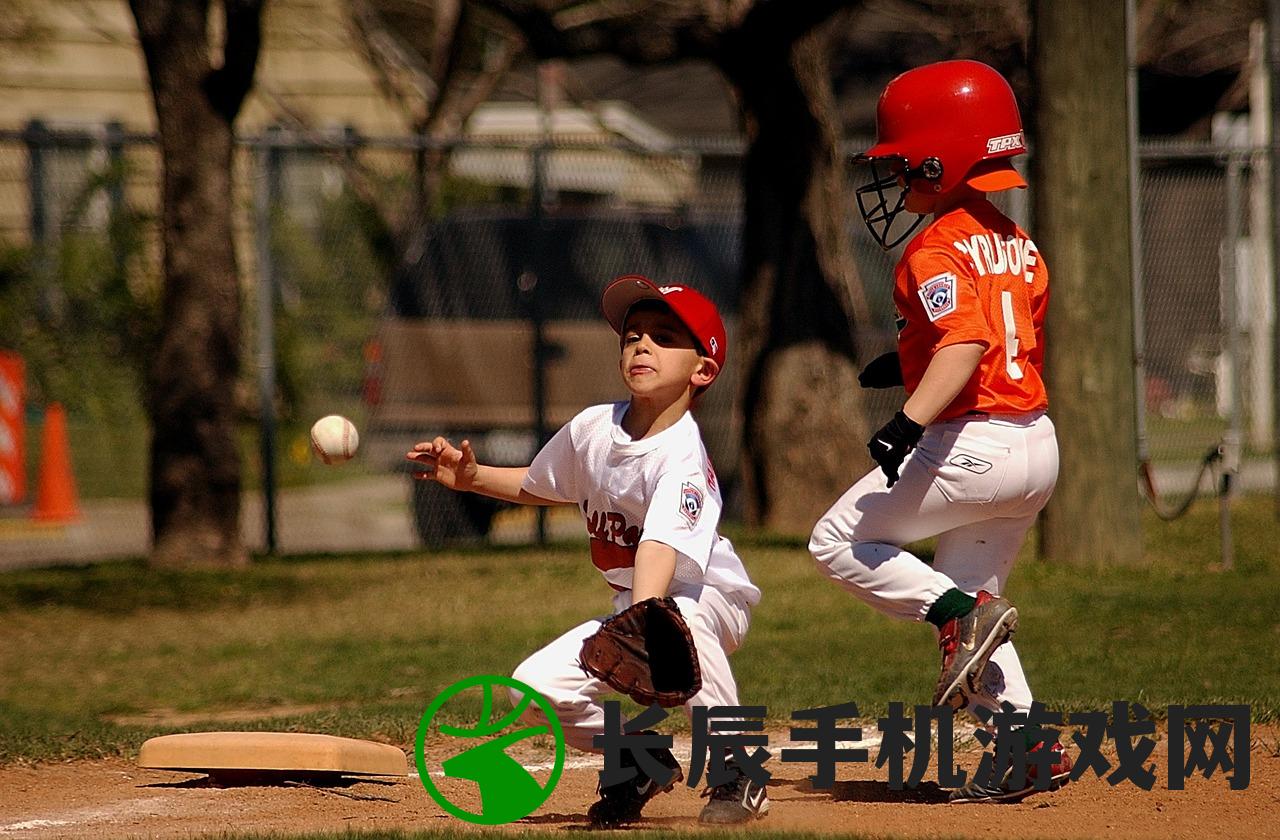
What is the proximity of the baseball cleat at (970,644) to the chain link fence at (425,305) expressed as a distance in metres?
7.18

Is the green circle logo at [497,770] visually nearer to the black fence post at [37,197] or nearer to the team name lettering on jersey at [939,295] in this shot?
the team name lettering on jersey at [939,295]

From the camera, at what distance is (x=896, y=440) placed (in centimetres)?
441

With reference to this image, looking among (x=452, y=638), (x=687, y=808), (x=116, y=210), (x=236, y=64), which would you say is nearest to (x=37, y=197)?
(x=116, y=210)

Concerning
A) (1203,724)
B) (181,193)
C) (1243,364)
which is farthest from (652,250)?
(1203,724)

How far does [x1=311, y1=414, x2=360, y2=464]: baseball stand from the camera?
16.0 feet

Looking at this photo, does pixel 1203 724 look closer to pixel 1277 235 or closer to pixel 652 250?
pixel 1277 235

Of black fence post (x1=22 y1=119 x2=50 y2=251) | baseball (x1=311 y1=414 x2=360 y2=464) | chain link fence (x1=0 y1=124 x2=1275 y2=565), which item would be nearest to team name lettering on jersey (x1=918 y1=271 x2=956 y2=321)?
baseball (x1=311 y1=414 x2=360 y2=464)

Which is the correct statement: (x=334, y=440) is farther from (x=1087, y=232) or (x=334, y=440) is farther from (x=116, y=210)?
(x=116, y=210)

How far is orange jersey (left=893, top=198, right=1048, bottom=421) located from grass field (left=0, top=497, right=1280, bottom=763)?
1.77 metres

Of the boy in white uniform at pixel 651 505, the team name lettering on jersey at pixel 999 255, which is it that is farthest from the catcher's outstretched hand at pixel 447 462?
the team name lettering on jersey at pixel 999 255

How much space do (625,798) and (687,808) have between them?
328 mm

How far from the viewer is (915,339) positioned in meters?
4.77

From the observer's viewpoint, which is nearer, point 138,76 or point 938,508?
point 938,508

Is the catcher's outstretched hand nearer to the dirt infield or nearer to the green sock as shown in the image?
the dirt infield
